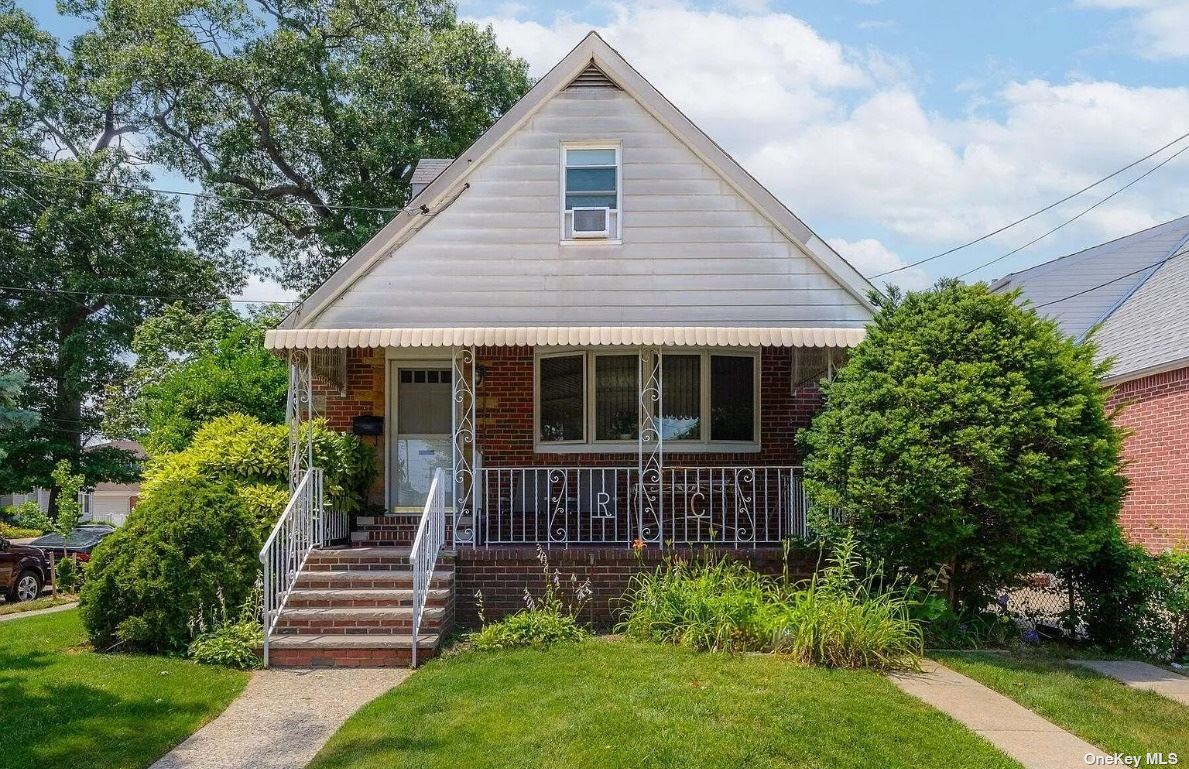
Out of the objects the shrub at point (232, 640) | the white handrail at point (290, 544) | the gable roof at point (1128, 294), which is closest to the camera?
the shrub at point (232, 640)

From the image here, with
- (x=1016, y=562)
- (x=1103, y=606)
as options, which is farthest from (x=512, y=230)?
(x=1103, y=606)

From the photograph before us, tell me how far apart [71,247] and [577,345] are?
2250 centimetres

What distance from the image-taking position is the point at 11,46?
2831cm

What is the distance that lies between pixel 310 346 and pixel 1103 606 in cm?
871

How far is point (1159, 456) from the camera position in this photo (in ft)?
48.4

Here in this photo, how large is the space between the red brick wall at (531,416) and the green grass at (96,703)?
4.94m

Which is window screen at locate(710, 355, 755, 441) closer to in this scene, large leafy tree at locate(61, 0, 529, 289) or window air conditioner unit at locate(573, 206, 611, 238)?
window air conditioner unit at locate(573, 206, 611, 238)

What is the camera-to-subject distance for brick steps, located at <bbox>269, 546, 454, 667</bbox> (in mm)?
8828

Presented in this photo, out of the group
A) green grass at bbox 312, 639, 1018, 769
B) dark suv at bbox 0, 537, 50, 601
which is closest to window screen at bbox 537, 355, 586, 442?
green grass at bbox 312, 639, 1018, 769

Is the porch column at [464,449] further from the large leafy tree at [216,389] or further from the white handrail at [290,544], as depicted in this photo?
the large leafy tree at [216,389]

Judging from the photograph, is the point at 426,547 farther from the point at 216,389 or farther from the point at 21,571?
the point at 21,571

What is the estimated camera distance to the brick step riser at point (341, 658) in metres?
8.80

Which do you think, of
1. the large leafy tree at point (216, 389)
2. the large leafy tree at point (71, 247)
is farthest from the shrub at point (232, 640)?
the large leafy tree at point (71, 247)

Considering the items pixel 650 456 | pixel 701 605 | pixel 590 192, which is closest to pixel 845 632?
pixel 701 605
